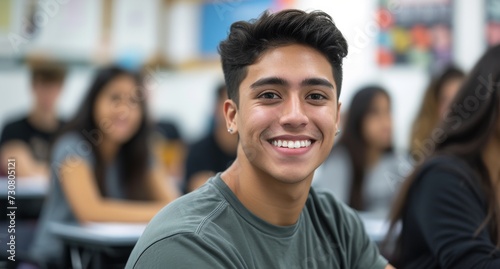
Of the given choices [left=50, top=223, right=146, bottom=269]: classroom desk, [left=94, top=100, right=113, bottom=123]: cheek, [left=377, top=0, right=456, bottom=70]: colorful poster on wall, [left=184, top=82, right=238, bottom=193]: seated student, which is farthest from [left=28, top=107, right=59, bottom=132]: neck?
[left=377, top=0, right=456, bottom=70]: colorful poster on wall

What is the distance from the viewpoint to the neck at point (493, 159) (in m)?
1.85

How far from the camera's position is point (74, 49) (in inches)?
290

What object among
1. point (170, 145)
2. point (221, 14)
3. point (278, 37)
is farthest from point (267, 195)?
point (170, 145)

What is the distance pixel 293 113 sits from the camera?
1263 millimetres

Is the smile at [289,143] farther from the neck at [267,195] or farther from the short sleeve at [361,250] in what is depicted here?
the short sleeve at [361,250]

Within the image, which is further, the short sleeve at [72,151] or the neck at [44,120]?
the neck at [44,120]

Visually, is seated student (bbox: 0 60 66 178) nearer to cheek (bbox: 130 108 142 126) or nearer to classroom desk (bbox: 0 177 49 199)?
classroom desk (bbox: 0 177 49 199)

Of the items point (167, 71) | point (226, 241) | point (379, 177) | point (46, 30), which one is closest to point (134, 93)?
point (379, 177)

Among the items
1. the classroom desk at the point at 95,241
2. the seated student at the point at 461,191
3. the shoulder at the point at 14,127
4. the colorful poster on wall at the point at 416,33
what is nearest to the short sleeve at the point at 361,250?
the seated student at the point at 461,191

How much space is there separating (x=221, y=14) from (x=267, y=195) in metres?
5.44

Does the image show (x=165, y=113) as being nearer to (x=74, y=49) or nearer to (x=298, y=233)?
(x=74, y=49)

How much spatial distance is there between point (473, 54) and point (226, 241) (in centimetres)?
465

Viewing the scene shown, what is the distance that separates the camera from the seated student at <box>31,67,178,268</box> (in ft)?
9.74

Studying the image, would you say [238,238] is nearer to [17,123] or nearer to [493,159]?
[493,159]
